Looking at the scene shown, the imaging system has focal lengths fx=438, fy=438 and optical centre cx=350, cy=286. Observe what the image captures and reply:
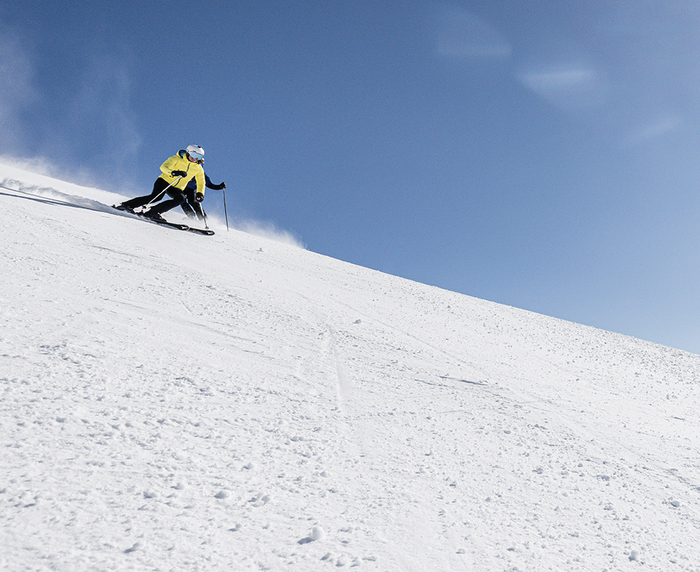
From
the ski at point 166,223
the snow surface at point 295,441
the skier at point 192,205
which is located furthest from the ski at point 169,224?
the snow surface at point 295,441

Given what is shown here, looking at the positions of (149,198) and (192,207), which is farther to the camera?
(192,207)

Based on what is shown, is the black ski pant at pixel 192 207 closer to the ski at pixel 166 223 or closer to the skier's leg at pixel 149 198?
the skier's leg at pixel 149 198

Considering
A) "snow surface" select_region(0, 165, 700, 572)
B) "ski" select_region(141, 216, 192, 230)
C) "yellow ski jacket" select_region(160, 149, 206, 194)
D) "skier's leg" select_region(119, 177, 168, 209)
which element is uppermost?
"yellow ski jacket" select_region(160, 149, 206, 194)

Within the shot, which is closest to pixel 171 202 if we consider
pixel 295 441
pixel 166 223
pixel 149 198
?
pixel 149 198

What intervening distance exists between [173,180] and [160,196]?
473mm

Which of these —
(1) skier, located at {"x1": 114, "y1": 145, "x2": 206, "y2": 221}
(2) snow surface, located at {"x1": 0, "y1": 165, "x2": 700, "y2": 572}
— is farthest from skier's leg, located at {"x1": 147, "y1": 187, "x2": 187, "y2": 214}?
(2) snow surface, located at {"x1": 0, "y1": 165, "x2": 700, "y2": 572}

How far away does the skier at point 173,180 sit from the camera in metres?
9.79

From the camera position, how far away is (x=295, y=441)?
2.56 meters

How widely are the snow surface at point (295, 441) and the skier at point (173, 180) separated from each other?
438 cm

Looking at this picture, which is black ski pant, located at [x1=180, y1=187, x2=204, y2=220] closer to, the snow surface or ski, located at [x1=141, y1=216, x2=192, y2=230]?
ski, located at [x1=141, y1=216, x2=192, y2=230]

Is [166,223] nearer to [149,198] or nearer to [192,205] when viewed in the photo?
[149,198]

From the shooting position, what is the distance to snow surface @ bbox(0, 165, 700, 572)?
180 cm

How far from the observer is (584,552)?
6.64 ft

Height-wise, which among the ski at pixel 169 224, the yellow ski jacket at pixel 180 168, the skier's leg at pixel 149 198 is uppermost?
the yellow ski jacket at pixel 180 168
